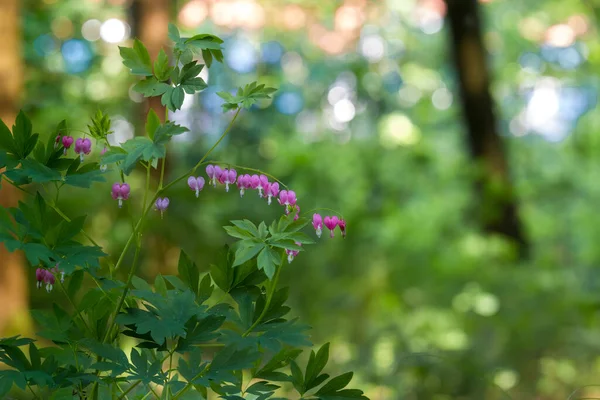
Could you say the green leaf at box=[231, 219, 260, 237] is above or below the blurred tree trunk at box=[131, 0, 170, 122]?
below

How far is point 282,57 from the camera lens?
14531mm

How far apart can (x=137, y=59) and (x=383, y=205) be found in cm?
508

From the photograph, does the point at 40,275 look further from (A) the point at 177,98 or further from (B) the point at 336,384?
(B) the point at 336,384

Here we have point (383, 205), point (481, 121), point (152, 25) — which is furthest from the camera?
point (383, 205)

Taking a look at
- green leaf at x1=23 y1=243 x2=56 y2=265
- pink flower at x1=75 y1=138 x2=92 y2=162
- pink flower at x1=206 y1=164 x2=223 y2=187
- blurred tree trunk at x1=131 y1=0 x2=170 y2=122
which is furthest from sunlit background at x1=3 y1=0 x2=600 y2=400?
green leaf at x1=23 y1=243 x2=56 y2=265

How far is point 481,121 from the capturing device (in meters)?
5.77

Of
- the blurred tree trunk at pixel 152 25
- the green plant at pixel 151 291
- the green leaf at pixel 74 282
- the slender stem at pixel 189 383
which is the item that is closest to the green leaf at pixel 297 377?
the green plant at pixel 151 291

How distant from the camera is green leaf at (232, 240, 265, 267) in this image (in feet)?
3.33

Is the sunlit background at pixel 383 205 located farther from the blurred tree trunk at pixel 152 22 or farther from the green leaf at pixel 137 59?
the green leaf at pixel 137 59

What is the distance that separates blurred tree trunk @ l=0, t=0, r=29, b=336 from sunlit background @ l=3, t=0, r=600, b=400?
131 millimetres

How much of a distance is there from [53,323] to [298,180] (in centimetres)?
471

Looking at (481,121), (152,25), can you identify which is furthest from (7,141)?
(481,121)

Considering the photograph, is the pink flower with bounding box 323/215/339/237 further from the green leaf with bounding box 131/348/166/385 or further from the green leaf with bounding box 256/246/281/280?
the green leaf with bounding box 131/348/166/385

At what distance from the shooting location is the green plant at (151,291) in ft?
3.31
